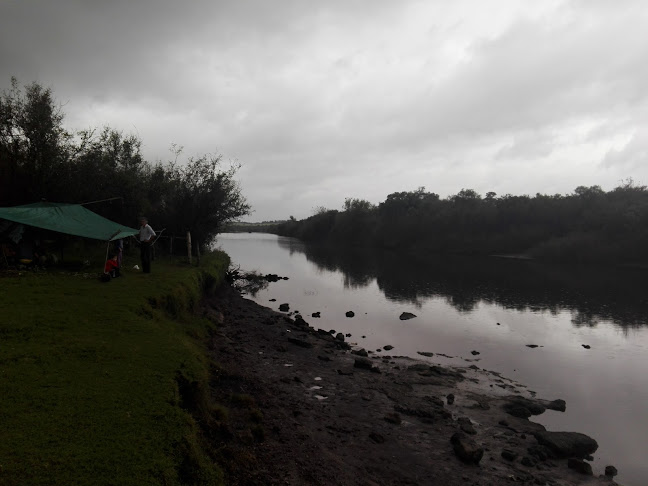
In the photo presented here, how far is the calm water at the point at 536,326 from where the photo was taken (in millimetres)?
14242

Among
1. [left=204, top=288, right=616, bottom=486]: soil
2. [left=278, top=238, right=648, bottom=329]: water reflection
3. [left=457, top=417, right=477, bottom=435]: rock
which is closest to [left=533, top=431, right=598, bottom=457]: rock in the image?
[left=204, top=288, right=616, bottom=486]: soil

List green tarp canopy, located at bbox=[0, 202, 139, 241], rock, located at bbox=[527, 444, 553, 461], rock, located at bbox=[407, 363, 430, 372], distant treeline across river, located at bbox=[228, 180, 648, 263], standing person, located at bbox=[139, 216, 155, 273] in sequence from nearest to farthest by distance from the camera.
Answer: rock, located at bbox=[527, 444, 553, 461] → green tarp canopy, located at bbox=[0, 202, 139, 241] → rock, located at bbox=[407, 363, 430, 372] → standing person, located at bbox=[139, 216, 155, 273] → distant treeline across river, located at bbox=[228, 180, 648, 263]

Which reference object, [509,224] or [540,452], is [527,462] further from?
[509,224]

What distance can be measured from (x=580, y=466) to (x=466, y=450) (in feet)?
10.4

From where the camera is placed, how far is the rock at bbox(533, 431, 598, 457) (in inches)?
451

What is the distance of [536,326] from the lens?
26625mm

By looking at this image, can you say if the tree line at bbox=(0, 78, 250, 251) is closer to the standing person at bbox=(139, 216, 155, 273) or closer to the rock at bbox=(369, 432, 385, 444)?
the standing person at bbox=(139, 216, 155, 273)

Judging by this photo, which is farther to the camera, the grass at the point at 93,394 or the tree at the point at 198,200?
the tree at the point at 198,200

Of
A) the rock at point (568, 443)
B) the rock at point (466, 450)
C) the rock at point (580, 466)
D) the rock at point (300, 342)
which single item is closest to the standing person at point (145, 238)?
the rock at point (300, 342)

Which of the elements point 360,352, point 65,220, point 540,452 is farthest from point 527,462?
point 65,220

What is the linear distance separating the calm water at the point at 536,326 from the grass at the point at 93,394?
38.3 ft

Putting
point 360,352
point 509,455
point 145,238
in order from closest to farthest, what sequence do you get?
point 509,455 < point 145,238 < point 360,352

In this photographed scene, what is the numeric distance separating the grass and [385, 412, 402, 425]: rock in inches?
229

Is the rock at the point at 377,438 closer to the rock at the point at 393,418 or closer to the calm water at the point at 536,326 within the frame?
the rock at the point at 393,418
